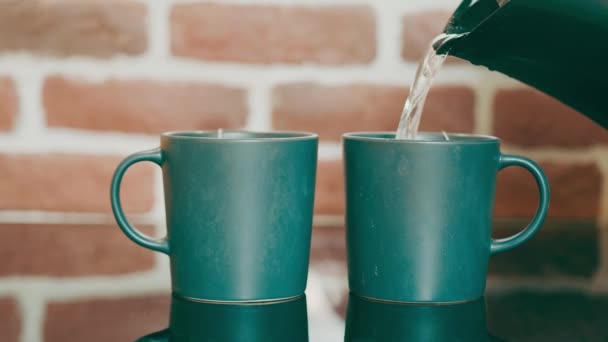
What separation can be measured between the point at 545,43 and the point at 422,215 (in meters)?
0.13

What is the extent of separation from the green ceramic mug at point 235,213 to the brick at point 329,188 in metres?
0.30

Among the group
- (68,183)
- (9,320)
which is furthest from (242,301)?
(68,183)

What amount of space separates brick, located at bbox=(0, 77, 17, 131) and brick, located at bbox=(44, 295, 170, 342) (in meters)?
0.33

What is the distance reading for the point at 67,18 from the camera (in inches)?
34.4

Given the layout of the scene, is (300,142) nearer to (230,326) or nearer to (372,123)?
(230,326)

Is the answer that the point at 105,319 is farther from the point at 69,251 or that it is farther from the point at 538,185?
the point at 538,185

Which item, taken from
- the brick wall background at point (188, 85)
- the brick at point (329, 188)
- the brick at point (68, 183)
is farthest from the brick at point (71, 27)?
the brick at point (329, 188)

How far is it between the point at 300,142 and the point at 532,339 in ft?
0.61

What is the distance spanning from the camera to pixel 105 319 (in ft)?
1.83

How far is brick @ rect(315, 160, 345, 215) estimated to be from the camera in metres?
0.90

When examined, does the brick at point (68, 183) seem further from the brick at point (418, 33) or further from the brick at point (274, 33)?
the brick at point (418, 33)

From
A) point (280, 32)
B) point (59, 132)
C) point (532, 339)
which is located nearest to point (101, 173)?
point (59, 132)

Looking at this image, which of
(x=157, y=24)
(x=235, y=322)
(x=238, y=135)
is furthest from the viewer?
(x=157, y=24)

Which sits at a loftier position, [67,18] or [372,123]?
[67,18]
